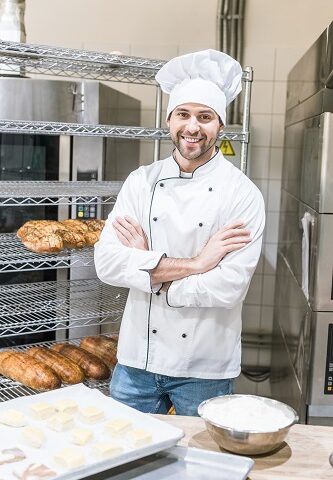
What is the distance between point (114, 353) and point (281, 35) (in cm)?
199

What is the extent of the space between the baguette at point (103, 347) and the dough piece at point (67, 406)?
A: 3.58ft

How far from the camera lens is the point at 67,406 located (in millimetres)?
1399

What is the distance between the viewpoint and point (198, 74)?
2078 mm

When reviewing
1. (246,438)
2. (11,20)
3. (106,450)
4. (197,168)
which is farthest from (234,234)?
(11,20)

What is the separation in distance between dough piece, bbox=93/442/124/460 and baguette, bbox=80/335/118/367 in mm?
1272

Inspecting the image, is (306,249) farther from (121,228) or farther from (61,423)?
(61,423)

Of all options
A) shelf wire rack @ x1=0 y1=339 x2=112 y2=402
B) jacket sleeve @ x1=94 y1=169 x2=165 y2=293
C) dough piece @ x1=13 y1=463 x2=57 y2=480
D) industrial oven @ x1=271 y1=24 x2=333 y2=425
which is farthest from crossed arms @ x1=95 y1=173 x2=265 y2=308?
dough piece @ x1=13 y1=463 x2=57 y2=480

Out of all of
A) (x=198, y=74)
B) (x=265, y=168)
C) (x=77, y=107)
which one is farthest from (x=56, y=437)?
(x=265, y=168)

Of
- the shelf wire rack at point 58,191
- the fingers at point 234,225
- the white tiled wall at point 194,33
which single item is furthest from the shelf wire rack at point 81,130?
the white tiled wall at point 194,33

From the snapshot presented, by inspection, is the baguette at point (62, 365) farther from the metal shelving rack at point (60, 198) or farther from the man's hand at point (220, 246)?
the man's hand at point (220, 246)

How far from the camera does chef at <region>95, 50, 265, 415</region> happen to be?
1.95 m

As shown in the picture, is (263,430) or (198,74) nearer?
(263,430)

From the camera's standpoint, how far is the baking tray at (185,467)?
3.99ft

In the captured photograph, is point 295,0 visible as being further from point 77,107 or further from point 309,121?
point 77,107
